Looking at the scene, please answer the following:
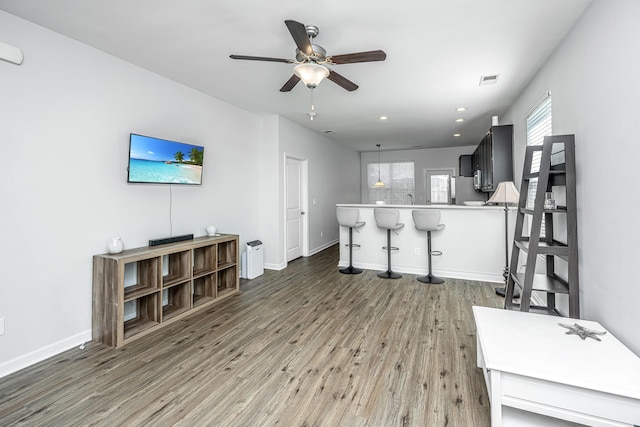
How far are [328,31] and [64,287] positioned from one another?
3.14 metres

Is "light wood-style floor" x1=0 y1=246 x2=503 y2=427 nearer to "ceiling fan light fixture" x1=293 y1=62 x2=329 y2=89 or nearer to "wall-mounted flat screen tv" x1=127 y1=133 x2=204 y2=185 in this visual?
"wall-mounted flat screen tv" x1=127 y1=133 x2=204 y2=185

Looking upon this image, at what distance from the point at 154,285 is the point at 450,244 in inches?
161

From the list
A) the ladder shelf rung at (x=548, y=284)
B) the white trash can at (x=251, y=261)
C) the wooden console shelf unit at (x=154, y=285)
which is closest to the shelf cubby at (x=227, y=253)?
the wooden console shelf unit at (x=154, y=285)

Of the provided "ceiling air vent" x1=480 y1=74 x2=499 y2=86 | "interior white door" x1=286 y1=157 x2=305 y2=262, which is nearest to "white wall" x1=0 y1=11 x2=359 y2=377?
"interior white door" x1=286 y1=157 x2=305 y2=262

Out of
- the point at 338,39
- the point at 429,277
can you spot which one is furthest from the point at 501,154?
the point at 338,39

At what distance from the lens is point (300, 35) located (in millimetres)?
1953

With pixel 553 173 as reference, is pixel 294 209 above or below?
below

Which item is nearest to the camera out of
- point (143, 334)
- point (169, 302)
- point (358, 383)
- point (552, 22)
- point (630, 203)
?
point (630, 203)

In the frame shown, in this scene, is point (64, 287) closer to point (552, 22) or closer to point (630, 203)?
point (630, 203)

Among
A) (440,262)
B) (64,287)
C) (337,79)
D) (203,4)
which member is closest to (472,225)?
(440,262)

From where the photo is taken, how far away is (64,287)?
2.53m

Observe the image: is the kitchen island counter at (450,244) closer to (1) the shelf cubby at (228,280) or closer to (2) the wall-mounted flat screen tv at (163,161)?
A: (1) the shelf cubby at (228,280)

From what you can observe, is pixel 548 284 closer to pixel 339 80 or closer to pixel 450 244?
pixel 450 244

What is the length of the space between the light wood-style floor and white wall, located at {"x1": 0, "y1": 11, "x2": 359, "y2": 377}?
42cm
